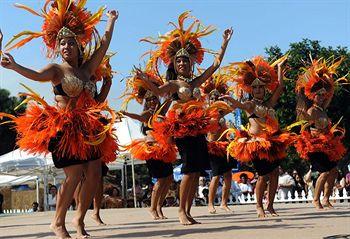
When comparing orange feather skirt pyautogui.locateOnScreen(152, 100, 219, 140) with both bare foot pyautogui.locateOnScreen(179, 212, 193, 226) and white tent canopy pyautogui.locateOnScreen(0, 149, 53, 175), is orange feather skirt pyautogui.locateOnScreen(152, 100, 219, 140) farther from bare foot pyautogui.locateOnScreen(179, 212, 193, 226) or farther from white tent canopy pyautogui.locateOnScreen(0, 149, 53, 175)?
white tent canopy pyautogui.locateOnScreen(0, 149, 53, 175)

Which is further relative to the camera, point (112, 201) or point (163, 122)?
point (112, 201)

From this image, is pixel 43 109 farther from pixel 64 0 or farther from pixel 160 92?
pixel 160 92

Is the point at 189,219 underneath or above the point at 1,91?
underneath

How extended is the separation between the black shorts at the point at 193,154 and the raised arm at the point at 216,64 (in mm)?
654

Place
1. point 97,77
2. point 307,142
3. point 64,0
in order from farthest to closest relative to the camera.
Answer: point 307,142, point 97,77, point 64,0

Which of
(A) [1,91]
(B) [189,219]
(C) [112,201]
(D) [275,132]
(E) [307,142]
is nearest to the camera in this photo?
(B) [189,219]

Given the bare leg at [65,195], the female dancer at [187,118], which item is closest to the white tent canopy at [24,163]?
the female dancer at [187,118]

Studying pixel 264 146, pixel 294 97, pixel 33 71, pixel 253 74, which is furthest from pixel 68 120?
pixel 294 97

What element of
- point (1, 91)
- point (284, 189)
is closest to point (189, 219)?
point (284, 189)

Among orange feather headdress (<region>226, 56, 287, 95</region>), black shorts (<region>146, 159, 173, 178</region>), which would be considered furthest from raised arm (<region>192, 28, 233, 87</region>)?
black shorts (<region>146, 159, 173, 178</region>)

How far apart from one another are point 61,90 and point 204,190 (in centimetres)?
1185

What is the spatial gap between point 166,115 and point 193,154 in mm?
520

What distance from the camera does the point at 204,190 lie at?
A: 16156 millimetres

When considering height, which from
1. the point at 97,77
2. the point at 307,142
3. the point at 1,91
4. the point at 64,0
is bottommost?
the point at 307,142
